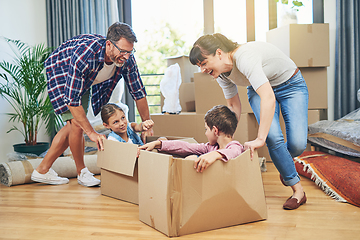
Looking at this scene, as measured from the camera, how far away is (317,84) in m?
2.53

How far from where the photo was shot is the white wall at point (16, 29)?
2.72 meters

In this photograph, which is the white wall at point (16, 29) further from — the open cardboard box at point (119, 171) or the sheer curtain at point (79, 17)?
the open cardboard box at point (119, 171)

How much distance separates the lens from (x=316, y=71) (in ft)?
8.26

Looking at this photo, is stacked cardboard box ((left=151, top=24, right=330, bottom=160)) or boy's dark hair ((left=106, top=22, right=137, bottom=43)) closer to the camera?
boy's dark hair ((left=106, top=22, right=137, bottom=43))

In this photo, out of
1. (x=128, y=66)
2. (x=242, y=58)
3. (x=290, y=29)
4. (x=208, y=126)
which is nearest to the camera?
(x=242, y=58)

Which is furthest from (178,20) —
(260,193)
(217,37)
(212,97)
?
(260,193)

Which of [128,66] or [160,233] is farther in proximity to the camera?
[128,66]

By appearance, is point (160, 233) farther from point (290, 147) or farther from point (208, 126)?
point (290, 147)

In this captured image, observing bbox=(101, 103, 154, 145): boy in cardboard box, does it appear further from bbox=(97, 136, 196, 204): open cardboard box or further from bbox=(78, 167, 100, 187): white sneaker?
bbox=(78, 167, 100, 187): white sneaker

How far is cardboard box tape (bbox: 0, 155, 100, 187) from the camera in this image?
2.03 m

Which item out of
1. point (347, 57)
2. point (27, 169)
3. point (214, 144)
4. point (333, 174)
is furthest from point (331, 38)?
point (27, 169)

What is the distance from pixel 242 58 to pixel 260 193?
1.77 ft

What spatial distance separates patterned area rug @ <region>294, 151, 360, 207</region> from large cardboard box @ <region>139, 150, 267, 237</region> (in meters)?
0.51

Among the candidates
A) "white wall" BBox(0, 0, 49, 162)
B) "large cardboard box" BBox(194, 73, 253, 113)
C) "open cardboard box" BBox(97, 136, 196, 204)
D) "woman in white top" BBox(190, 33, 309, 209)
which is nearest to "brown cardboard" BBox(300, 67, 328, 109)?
"large cardboard box" BBox(194, 73, 253, 113)
